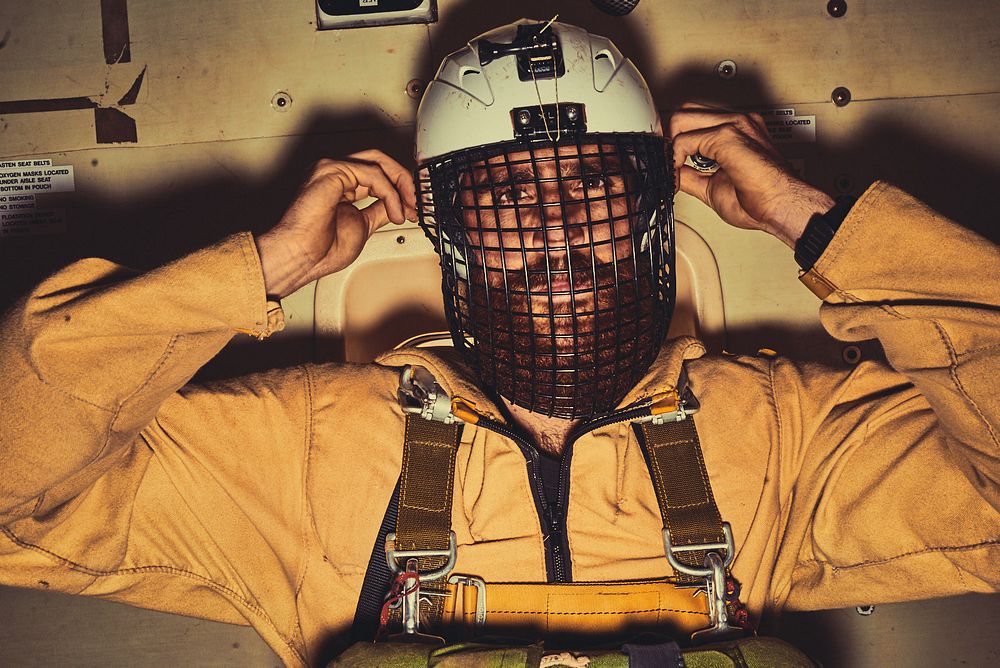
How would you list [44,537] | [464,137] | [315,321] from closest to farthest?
[44,537], [464,137], [315,321]

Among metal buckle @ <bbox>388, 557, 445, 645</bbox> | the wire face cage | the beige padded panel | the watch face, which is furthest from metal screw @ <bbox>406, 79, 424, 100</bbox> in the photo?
metal buckle @ <bbox>388, 557, 445, 645</bbox>

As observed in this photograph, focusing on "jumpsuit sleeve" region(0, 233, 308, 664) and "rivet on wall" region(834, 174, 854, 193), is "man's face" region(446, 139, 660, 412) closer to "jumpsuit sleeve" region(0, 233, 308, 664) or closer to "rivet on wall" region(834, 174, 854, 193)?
"jumpsuit sleeve" region(0, 233, 308, 664)

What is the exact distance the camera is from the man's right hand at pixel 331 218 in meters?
1.17

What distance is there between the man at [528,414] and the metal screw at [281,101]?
1.13ft

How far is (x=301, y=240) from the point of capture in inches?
46.9

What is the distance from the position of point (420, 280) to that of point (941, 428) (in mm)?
891

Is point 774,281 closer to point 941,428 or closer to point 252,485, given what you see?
point 941,428

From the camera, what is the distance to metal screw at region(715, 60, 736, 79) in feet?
5.24

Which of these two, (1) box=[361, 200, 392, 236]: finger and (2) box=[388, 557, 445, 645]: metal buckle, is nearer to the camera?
(2) box=[388, 557, 445, 645]: metal buckle

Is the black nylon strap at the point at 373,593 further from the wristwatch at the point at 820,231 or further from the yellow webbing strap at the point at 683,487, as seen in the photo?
the wristwatch at the point at 820,231

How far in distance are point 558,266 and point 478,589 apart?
503mm

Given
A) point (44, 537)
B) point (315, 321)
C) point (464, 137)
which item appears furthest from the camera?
point (315, 321)

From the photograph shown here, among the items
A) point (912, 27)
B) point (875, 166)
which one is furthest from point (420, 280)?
point (912, 27)

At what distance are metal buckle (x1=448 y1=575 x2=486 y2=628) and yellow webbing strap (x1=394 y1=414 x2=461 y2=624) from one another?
0.02 m
